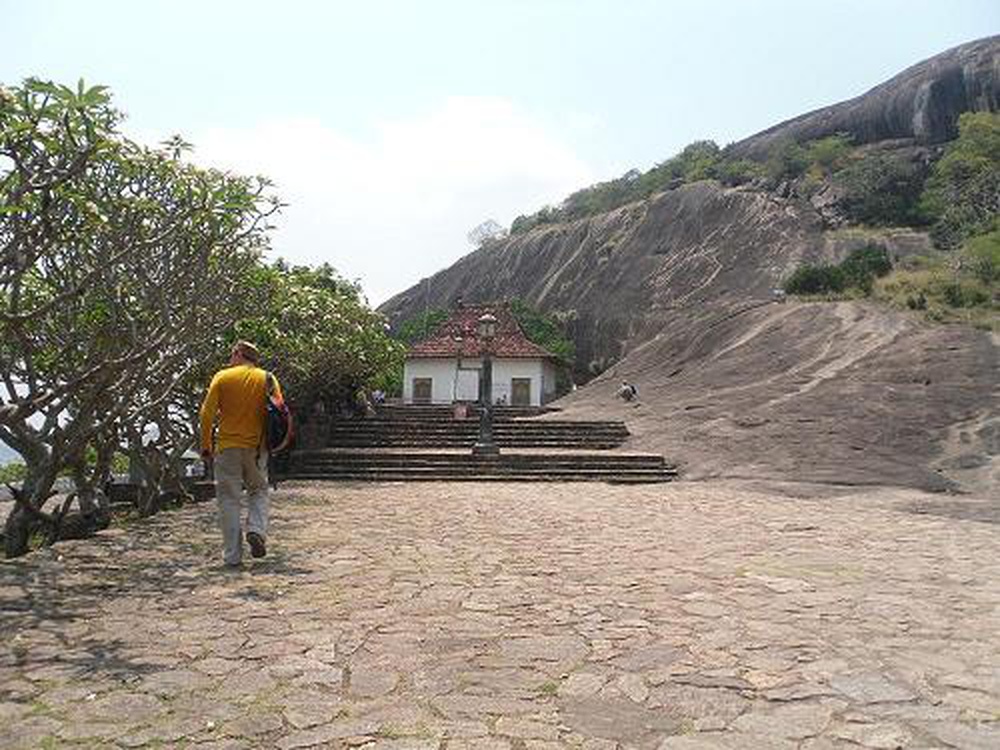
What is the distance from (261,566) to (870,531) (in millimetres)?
6144

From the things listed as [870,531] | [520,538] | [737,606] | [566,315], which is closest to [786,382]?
[870,531]

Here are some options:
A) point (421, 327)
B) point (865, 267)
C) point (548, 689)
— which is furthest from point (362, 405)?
point (421, 327)

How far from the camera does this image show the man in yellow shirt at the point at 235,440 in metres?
6.46

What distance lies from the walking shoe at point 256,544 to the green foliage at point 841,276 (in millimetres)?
26963

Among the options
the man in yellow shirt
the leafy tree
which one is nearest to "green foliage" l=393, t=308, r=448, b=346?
the leafy tree

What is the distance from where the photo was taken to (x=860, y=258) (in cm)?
3225

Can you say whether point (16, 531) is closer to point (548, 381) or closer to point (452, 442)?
point (452, 442)

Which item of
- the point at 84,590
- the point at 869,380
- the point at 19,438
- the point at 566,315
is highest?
the point at 566,315

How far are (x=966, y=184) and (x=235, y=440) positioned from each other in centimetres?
4031

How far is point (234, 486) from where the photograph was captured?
6488 mm

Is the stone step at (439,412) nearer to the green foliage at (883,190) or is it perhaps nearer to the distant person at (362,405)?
the distant person at (362,405)

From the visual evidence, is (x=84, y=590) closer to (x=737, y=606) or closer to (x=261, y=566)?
(x=261, y=566)

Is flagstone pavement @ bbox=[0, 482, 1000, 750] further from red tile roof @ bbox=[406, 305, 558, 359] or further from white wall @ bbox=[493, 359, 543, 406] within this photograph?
red tile roof @ bbox=[406, 305, 558, 359]

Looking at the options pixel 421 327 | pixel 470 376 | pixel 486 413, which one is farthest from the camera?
pixel 421 327
